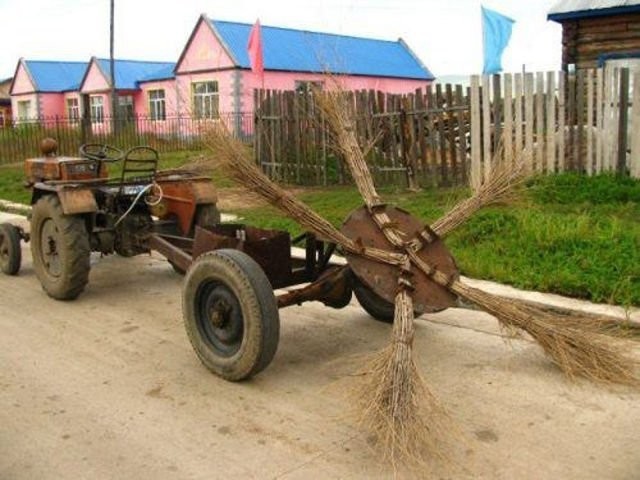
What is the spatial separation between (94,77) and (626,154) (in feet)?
111

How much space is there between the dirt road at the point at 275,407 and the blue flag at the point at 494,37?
14917 mm

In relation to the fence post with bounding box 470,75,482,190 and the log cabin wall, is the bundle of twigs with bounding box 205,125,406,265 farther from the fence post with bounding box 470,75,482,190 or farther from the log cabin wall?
the log cabin wall

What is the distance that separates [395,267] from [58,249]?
10.8 ft

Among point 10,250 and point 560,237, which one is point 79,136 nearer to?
point 10,250

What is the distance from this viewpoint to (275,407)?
3.99 m

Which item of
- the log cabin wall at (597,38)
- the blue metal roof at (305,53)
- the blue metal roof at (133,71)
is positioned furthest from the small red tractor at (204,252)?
the blue metal roof at (133,71)

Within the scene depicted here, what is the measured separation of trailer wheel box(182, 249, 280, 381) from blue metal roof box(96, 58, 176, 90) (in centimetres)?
3114

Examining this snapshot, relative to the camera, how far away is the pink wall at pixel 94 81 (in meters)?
37.5

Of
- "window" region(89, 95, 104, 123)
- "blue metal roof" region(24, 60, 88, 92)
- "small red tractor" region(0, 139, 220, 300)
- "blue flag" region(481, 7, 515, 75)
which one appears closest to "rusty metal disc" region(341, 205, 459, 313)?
"small red tractor" region(0, 139, 220, 300)

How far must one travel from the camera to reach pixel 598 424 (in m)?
3.68

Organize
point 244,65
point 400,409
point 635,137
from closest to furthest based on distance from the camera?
point 400,409 < point 635,137 < point 244,65

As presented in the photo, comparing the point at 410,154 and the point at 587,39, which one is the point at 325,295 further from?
the point at 587,39

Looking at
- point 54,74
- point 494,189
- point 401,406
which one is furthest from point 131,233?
point 54,74

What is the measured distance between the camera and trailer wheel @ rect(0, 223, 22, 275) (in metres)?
7.25
